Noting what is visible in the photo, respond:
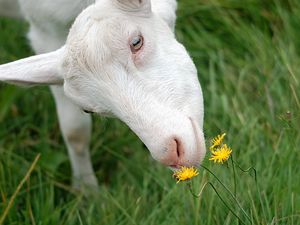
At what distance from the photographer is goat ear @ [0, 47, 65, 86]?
8.84 ft

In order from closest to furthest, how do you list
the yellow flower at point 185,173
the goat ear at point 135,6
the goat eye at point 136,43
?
1. the yellow flower at point 185,173
2. the goat eye at point 136,43
3. the goat ear at point 135,6

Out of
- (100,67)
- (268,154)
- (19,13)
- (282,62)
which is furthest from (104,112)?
(282,62)

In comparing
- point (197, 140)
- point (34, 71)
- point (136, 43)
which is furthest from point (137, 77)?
point (34, 71)

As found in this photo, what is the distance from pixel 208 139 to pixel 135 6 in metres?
0.86

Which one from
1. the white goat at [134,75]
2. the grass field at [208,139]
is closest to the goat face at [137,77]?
the white goat at [134,75]

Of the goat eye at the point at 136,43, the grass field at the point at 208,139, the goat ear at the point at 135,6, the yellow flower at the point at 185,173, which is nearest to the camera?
the yellow flower at the point at 185,173

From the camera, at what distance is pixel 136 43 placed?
262 centimetres

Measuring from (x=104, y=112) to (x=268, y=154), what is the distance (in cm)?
108

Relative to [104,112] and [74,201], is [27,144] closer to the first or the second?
[74,201]

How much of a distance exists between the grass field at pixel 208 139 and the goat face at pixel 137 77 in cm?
42

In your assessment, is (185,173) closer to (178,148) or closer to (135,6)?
(178,148)

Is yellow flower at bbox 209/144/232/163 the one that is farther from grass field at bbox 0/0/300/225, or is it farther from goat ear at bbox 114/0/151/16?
goat ear at bbox 114/0/151/16

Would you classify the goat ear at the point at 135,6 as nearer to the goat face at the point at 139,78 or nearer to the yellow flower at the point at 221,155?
the goat face at the point at 139,78

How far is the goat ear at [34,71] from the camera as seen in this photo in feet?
8.84
